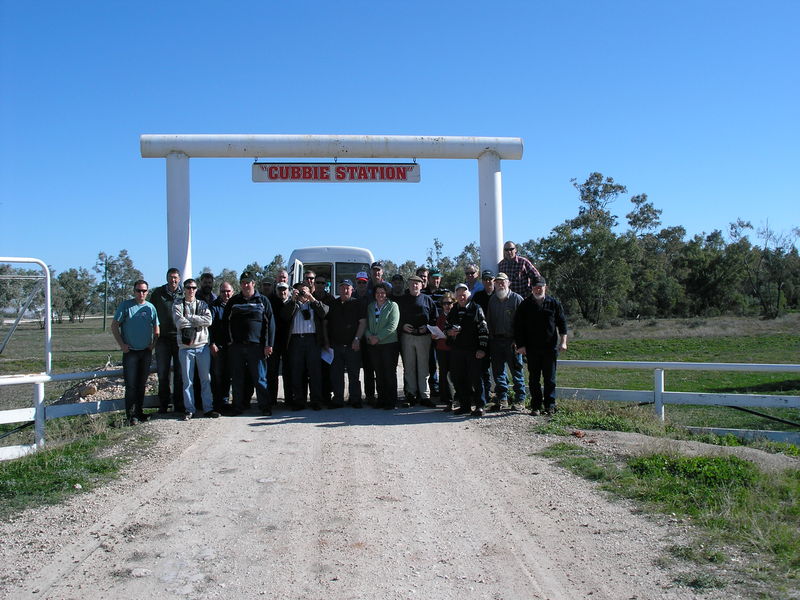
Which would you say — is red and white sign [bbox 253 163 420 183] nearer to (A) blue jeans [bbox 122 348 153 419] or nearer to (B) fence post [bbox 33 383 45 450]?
(A) blue jeans [bbox 122 348 153 419]

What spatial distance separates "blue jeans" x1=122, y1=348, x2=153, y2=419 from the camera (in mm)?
8977

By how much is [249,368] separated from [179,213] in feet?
9.95

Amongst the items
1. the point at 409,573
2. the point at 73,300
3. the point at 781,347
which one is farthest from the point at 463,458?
the point at 73,300

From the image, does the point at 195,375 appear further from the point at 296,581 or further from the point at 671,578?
the point at 671,578

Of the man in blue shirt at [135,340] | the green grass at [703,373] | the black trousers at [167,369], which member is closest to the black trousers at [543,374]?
the green grass at [703,373]

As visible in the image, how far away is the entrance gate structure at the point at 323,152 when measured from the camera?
10.9 m

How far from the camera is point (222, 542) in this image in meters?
4.99

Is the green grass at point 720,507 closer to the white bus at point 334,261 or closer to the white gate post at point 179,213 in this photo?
the white gate post at point 179,213

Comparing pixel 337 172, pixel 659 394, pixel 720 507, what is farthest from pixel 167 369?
pixel 720 507

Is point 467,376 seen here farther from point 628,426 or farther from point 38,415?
point 38,415

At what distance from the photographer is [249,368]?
9586mm

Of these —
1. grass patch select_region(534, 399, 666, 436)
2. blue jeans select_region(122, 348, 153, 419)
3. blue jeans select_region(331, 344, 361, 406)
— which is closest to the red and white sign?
blue jeans select_region(331, 344, 361, 406)

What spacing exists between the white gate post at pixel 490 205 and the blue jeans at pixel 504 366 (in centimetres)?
211

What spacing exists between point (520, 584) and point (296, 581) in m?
1.42
